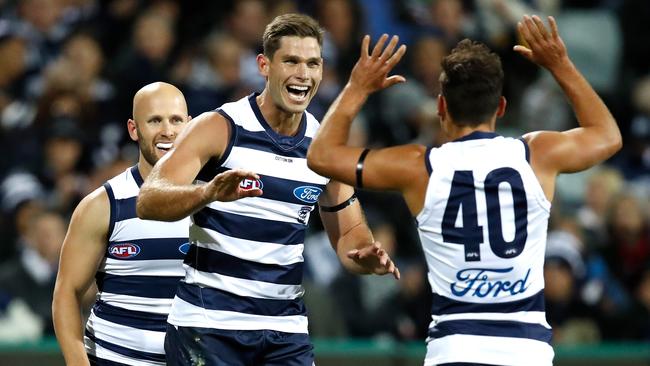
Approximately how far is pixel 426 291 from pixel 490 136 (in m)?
4.60

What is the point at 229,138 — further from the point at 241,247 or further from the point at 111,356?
the point at 111,356

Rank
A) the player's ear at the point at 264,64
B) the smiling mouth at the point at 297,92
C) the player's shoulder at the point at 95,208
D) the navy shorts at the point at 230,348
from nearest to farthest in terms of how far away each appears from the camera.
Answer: the navy shorts at the point at 230,348
the smiling mouth at the point at 297,92
the player's ear at the point at 264,64
the player's shoulder at the point at 95,208

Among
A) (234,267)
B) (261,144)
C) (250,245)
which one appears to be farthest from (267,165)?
(234,267)

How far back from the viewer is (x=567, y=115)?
36.0ft

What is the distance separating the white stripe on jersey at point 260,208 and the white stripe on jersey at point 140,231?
56cm

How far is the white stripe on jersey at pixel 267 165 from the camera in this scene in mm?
5125

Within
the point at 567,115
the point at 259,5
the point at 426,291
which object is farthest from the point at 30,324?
the point at 567,115

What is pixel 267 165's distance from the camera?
519cm

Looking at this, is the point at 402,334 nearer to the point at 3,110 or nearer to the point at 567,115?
the point at 567,115

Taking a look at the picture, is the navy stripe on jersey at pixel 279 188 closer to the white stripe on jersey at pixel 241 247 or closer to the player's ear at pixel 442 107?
the white stripe on jersey at pixel 241 247

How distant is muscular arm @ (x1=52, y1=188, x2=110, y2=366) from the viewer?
5.39 meters

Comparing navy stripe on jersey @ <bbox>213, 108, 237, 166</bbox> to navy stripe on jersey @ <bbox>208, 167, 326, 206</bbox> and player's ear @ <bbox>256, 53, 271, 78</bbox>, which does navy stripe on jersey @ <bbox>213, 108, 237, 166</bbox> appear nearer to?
navy stripe on jersey @ <bbox>208, 167, 326, 206</bbox>

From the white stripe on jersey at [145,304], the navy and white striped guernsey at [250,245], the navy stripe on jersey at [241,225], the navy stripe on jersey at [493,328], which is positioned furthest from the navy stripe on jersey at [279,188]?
the navy stripe on jersey at [493,328]

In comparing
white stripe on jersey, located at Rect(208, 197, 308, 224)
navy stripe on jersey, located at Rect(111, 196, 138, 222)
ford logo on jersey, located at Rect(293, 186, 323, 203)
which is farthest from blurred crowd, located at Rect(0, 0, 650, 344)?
white stripe on jersey, located at Rect(208, 197, 308, 224)
